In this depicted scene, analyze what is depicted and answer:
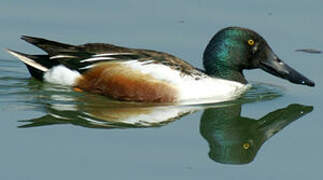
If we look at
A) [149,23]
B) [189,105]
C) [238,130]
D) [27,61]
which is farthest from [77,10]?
[238,130]

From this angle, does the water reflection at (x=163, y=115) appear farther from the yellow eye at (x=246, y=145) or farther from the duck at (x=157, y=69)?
the duck at (x=157, y=69)

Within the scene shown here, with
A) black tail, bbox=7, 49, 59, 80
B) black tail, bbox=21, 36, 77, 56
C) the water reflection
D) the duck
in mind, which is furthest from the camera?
black tail, bbox=7, 49, 59, 80

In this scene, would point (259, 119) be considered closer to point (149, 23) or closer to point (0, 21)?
point (149, 23)

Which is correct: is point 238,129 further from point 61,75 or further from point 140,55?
point 61,75

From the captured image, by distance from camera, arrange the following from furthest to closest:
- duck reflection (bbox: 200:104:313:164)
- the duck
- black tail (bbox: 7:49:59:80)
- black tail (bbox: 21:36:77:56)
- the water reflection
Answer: black tail (bbox: 7:49:59:80) → black tail (bbox: 21:36:77:56) → the duck → the water reflection → duck reflection (bbox: 200:104:313:164)

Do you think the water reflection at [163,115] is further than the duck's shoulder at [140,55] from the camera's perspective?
No

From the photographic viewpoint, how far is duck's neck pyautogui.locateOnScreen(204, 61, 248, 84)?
12.7 metres

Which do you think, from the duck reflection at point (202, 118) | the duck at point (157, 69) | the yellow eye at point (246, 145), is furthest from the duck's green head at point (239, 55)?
the yellow eye at point (246, 145)

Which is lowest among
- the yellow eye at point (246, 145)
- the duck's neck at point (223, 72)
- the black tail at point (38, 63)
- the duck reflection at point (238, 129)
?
the yellow eye at point (246, 145)

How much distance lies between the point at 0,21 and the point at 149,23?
2013 millimetres

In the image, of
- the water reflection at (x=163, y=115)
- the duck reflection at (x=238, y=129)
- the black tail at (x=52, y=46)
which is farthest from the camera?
the black tail at (x=52, y=46)

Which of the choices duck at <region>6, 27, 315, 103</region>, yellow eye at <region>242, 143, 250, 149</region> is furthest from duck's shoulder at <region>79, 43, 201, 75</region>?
yellow eye at <region>242, 143, 250, 149</region>

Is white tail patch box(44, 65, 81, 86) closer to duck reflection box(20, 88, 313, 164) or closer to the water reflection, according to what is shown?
the water reflection

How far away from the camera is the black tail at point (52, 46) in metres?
12.6
